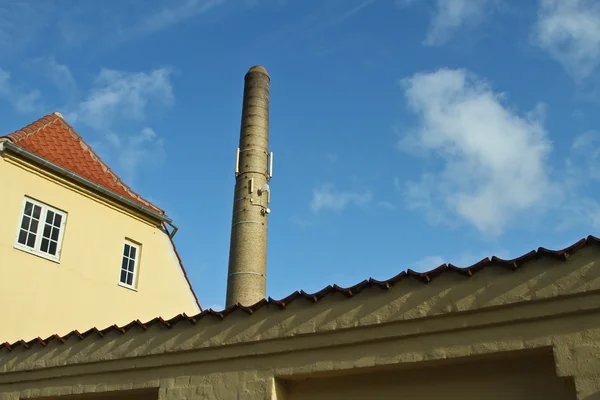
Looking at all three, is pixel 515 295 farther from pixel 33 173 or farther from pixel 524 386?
Result: pixel 33 173

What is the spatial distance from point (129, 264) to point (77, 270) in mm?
1810

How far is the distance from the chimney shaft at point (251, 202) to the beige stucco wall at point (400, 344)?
1445cm

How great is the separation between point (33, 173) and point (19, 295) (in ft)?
8.97

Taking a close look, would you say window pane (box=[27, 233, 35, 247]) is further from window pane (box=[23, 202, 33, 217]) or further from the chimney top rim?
the chimney top rim

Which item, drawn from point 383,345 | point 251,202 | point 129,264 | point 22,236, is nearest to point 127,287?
point 129,264

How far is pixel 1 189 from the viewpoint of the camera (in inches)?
511

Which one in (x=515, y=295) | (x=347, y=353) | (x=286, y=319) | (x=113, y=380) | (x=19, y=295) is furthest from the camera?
(x=19, y=295)

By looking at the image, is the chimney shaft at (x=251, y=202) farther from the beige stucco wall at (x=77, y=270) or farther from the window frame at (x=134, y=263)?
the window frame at (x=134, y=263)

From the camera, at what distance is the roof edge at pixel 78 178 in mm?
13266

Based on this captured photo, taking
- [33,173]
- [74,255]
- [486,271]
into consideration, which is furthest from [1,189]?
[486,271]

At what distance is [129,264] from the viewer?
15859 mm

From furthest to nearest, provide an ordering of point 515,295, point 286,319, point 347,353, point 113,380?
point 113,380, point 286,319, point 347,353, point 515,295

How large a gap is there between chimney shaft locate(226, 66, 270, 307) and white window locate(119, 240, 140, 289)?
6539 millimetres

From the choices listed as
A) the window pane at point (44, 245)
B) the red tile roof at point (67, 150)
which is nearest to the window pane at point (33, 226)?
the window pane at point (44, 245)
